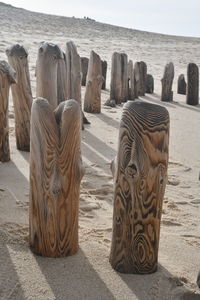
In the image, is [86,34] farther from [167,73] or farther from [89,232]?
[89,232]

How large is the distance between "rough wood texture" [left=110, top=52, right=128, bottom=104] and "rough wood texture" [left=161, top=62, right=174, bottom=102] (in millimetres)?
1233

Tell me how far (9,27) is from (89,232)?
78.0 ft

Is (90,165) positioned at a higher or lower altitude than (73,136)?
→ lower

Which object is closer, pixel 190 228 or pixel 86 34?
pixel 190 228

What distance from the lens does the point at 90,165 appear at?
17.3ft

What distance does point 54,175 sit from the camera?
2.92 m

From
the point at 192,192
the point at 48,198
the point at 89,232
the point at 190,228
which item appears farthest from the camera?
the point at 192,192

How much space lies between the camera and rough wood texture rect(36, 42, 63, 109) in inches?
213

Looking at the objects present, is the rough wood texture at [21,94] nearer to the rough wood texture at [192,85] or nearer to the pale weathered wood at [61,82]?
the pale weathered wood at [61,82]

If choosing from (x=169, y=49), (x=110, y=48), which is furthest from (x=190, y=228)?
(x=169, y=49)

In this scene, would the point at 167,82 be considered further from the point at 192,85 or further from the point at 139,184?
the point at 139,184

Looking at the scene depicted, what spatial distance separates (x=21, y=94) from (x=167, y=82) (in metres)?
5.67

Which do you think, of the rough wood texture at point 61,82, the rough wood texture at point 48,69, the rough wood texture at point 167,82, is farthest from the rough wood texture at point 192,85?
the rough wood texture at point 48,69

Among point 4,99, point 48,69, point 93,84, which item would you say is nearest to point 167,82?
point 93,84
